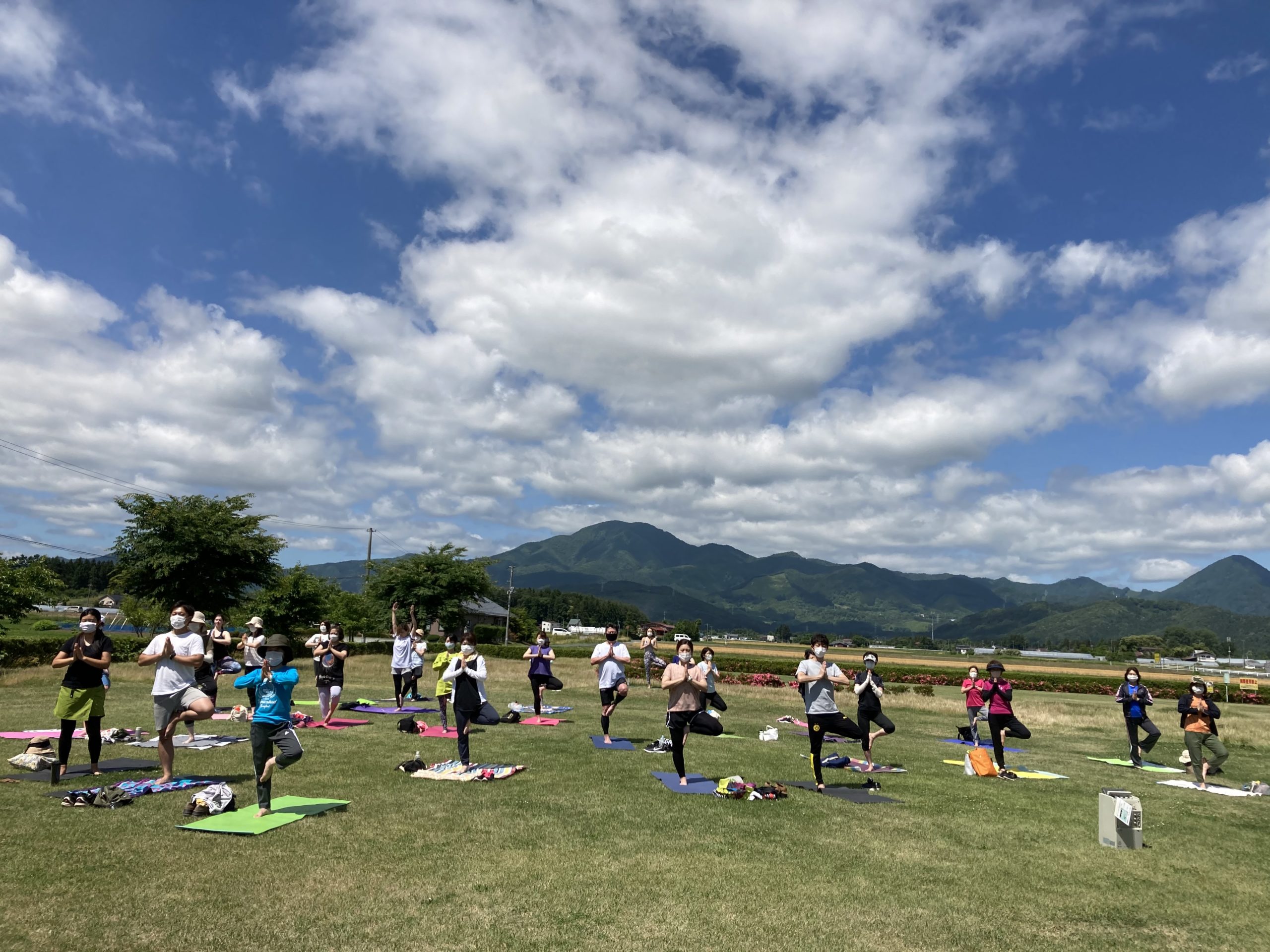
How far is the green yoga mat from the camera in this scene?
8.38 metres

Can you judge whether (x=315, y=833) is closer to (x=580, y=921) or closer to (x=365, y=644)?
(x=580, y=921)

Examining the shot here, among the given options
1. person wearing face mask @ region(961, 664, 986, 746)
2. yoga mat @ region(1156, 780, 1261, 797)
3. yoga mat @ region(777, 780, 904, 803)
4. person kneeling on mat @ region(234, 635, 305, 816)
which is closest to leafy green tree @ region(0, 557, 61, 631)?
person kneeling on mat @ region(234, 635, 305, 816)

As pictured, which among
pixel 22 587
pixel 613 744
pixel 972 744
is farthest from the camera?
pixel 22 587

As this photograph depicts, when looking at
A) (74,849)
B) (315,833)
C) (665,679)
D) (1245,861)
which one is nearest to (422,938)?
(315,833)

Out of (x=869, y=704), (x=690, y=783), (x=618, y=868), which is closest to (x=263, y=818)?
(x=618, y=868)

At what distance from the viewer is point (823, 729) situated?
12367 millimetres

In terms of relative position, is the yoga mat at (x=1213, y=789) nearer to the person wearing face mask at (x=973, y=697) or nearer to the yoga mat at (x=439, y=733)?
the person wearing face mask at (x=973, y=697)

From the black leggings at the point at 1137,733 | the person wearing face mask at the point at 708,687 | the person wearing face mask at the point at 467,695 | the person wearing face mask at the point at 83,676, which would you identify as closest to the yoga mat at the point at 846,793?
the person wearing face mask at the point at 708,687

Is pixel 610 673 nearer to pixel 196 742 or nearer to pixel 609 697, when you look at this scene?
pixel 609 697

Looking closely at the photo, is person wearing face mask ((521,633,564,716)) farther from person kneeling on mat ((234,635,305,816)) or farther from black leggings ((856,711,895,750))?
person kneeling on mat ((234,635,305,816))

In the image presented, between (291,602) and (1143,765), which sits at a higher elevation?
(291,602)

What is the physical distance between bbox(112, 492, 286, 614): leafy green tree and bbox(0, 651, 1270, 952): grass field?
31.9 m

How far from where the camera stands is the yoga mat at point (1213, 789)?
14.0 metres

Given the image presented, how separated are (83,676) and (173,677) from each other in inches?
55.3
